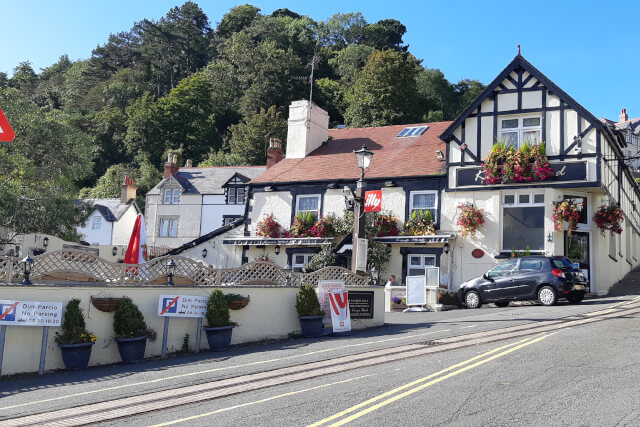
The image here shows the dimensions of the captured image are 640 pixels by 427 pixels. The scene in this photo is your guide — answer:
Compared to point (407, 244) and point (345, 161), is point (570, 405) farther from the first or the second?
point (345, 161)

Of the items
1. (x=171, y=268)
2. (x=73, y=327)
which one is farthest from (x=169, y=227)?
(x=73, y=327)

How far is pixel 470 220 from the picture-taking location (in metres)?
26.1

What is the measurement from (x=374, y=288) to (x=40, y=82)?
101 m

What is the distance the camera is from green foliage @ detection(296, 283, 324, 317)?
15742 millimetres

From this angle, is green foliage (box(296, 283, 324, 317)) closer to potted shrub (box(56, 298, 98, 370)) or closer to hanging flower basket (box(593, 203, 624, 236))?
potted shrub (box(56, 298, 98, 370))

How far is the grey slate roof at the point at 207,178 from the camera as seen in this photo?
47.8 m

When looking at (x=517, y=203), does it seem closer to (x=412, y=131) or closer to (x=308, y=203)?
(x=412, y=131)

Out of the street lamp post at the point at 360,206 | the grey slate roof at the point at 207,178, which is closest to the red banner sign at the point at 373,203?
the street lamp post at the point at 360,206

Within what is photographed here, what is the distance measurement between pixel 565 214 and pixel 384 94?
32536 millimetres

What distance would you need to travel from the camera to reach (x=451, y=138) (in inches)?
1092

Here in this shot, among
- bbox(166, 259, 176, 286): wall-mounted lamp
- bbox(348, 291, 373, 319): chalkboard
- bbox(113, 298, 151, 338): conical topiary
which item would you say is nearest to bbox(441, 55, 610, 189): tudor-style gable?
bbox(348, 291, 373, 319): chalkboard

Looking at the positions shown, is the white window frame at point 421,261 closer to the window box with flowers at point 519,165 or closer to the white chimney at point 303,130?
the window box with flowers at point 519,165

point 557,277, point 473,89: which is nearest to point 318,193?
point 557,277

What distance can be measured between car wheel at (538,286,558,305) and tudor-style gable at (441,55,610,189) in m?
6.66
